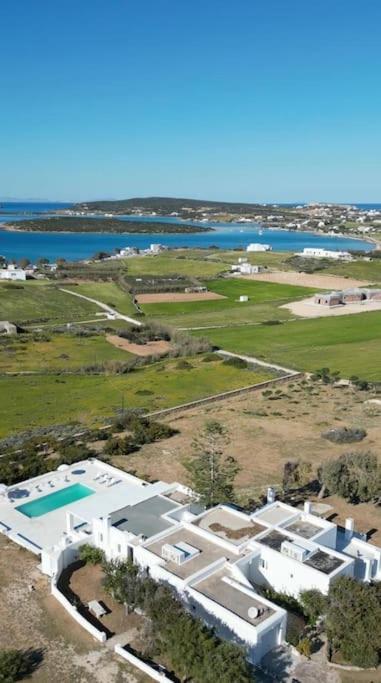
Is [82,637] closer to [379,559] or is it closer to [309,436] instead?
[379,559]

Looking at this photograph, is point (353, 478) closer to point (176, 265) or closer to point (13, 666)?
point (13, 666)

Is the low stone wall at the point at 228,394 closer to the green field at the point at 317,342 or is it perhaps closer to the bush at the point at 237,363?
the green field at the point at 317,342

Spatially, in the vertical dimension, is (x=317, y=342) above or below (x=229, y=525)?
below

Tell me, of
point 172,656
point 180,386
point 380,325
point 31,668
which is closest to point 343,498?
point 172,656

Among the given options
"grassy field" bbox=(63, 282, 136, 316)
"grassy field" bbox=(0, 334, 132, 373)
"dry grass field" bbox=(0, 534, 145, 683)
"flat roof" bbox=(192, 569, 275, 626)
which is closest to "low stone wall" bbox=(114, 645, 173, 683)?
"dry grass field" bbox=(0, 534, 145, 683)

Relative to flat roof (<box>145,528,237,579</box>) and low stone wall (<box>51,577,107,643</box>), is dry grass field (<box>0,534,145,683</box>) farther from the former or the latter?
flat roof (<box>145,528,237,579</box>)

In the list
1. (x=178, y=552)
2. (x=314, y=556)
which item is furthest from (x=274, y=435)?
(x=178, y=552)
